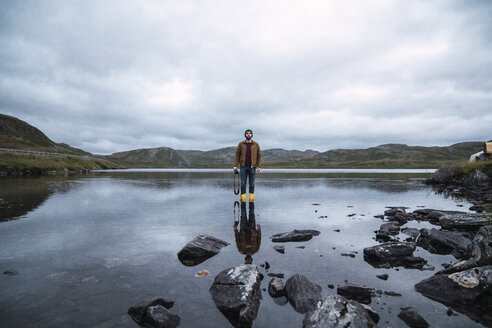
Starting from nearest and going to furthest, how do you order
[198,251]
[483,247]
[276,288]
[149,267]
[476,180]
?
[276,288]
[483,247]
[149,267]
[198,251]
[476,180]

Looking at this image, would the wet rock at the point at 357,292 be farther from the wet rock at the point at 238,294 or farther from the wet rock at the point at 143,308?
the wet rock at the point at 143,308

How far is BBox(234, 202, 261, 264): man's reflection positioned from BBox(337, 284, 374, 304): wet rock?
2893 mm

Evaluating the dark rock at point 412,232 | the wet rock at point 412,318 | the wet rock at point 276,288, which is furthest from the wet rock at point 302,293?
the dark rock at point 412,232

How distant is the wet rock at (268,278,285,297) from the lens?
5.83 m

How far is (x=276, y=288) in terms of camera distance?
5906 millimetres

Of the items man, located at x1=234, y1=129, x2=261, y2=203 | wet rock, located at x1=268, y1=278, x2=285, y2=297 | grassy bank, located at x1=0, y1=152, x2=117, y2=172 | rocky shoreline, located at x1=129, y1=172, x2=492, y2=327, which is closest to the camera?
rocky shoreline, located at x1=129, y1=172, x2=492, y2=327

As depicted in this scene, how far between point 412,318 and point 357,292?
1135 millimetres

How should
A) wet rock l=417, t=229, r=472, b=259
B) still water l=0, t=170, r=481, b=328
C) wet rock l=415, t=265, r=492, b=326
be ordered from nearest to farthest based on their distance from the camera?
still water l=0, t=170, r=481, b=328 → wet rock l=415, t=265, r=492, b=326 → wet rock l=417, t=229, r=472, b=259

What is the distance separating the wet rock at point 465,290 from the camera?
5.19 meters

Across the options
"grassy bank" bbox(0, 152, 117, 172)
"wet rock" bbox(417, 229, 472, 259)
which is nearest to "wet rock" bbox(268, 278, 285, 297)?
"wet rock" bbox(417, 229, 472, 259)

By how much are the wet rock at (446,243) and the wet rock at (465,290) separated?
3.02 meters

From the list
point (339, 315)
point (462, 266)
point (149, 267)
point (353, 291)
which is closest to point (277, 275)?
point (353, 291)

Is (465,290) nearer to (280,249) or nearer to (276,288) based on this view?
(276,288)

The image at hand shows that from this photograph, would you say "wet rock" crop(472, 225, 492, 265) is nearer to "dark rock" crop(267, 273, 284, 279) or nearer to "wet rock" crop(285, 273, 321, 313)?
"wet rock" crop(285, 273, 321, 313)
